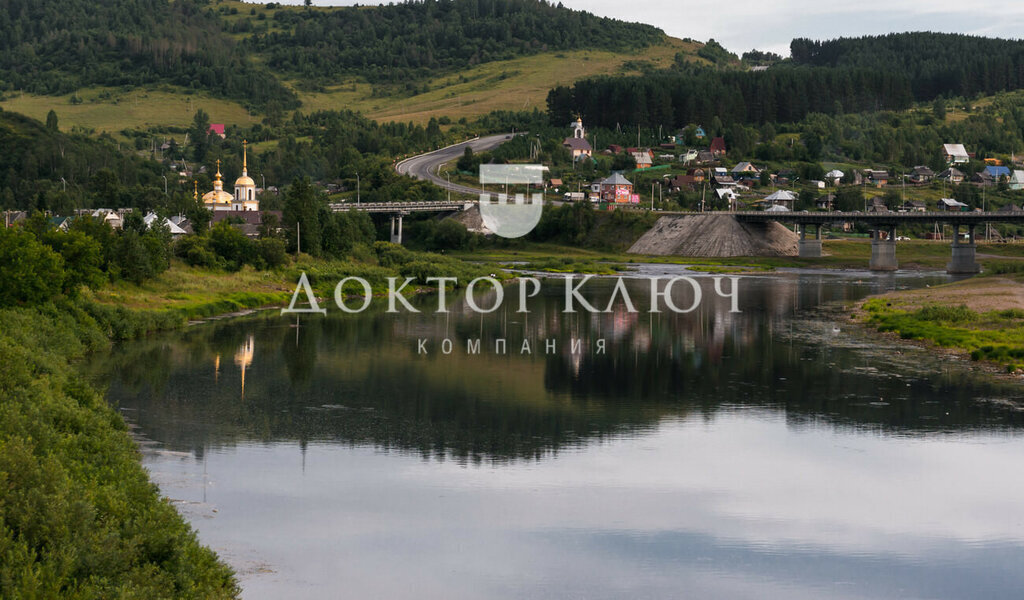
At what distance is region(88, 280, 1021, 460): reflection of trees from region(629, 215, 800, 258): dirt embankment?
7308cm

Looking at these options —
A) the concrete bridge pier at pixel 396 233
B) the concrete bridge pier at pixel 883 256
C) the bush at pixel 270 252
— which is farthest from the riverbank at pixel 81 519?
the concrete bridge pier at pixel 396 233

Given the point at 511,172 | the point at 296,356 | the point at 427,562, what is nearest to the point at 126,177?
the point at 511,172

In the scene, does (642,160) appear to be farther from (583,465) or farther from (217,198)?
(583,465)

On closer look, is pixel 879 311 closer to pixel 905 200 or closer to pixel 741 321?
pixel 741 321

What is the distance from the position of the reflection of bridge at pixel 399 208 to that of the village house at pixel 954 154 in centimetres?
8993

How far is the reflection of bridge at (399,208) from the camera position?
137500 mm

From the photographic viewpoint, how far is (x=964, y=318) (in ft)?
203

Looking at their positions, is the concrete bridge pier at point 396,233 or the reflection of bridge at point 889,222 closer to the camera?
the reflection of bridge at point 889,222

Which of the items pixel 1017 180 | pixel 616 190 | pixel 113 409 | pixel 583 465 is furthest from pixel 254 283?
pixel 1017 180

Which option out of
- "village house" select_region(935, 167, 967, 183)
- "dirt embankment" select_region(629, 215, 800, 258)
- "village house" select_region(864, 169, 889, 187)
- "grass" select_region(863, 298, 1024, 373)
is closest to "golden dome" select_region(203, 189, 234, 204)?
"dirt embankment" select_region(629, 215, 800, 258)

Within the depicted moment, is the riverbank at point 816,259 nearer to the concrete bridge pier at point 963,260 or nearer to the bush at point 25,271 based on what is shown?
the concrete bridge pier at point 963,260

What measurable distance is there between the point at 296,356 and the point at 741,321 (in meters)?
29.8

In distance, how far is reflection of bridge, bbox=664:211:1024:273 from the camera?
A: 114 m

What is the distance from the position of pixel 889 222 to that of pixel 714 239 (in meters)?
20.5
